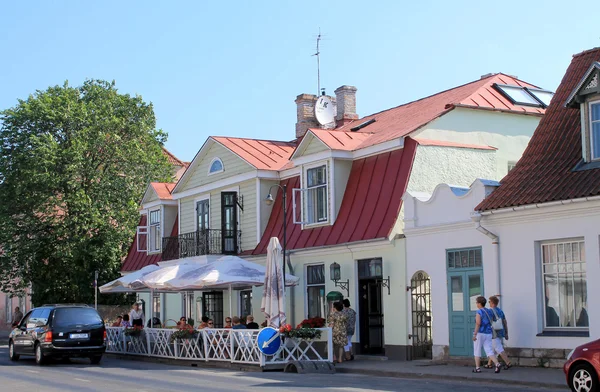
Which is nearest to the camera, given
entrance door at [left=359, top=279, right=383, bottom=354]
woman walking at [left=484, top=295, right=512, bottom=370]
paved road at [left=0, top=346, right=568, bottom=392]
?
paved road at [left=0, top=346, right=568, bottom=392]

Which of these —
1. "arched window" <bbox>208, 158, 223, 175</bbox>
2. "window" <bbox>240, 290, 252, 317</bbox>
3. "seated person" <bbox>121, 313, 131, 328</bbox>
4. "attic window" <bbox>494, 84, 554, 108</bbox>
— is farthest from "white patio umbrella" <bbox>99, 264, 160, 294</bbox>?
"attic window" <bbox>494, 84, 554, 108</bbox>

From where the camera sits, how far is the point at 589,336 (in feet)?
57.2

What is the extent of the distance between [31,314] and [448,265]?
38.3 ft

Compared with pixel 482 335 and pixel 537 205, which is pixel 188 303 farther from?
pixel 537 205

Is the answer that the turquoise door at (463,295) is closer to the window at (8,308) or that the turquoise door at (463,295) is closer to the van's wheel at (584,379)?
the van's wheel at (584,379)

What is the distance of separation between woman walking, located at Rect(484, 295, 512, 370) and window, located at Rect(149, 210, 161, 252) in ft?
67.1

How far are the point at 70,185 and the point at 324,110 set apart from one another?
13.7 metres

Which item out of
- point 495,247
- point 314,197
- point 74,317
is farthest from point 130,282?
point 495,247

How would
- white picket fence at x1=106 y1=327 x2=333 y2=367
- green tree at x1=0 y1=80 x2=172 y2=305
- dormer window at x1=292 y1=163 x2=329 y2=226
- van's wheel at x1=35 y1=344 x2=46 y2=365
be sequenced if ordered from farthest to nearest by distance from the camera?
1. green tree at x1=0 y1=80 x2=172 y2=305
2. dormer window at x1=292 y1=163 x2=329 y2=226
3. van's wheel at x1=35 y1=344 x2=46 y2=365
4. white picket fence at x1=106 y1=327 x2=333 y2=367

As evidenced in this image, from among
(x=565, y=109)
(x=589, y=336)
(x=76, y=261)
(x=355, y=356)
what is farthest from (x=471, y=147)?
(x=76, y=261)

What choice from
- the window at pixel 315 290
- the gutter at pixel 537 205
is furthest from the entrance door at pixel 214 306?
the gutter at pixel 537 205

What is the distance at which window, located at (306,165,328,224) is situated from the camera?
26.3 metres

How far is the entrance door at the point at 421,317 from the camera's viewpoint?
22203 millimetres

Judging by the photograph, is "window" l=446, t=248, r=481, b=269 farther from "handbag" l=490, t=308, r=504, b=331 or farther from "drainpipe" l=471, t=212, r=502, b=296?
"handbag" l=490, t=308, r=504, b=331
